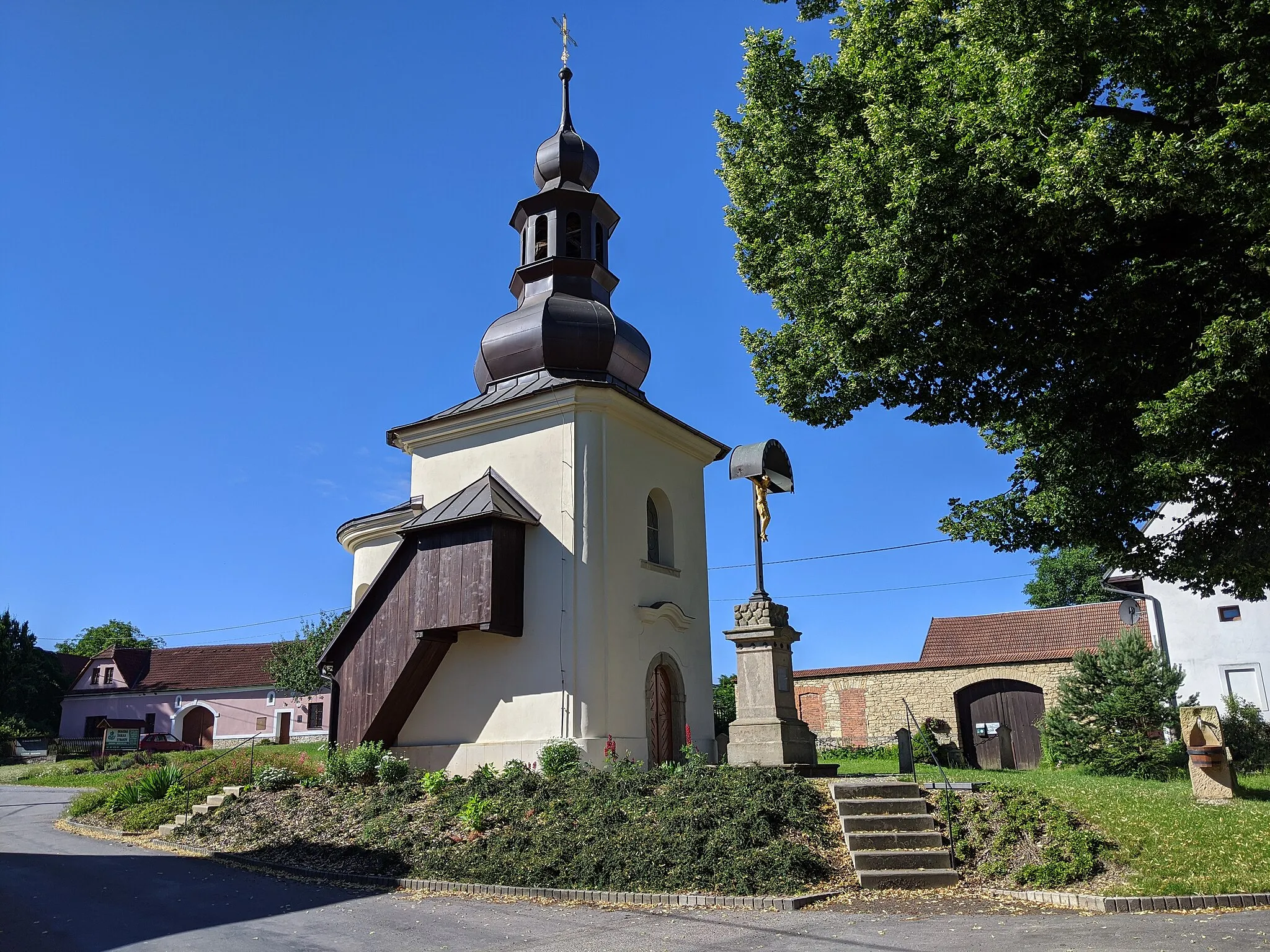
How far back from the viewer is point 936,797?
11.9m

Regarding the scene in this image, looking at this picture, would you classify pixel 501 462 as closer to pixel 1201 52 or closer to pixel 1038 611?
pixel 1201 52

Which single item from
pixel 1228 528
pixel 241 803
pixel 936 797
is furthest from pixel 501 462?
pixel 1228 528

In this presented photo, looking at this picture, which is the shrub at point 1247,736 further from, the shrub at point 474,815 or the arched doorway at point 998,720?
the shrub at point 474,815

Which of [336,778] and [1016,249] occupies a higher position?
[1016,249]

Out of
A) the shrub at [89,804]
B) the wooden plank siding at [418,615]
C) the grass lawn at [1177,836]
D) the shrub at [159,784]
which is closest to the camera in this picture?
the grass lawn at [1177,836]

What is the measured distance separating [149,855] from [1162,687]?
61.2 ft

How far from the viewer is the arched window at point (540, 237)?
21.0 metres

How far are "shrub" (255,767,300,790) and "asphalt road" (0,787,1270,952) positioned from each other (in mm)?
4666

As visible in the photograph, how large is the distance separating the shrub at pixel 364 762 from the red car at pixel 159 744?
2597 centimetres

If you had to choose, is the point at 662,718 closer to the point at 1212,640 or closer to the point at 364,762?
the point at 364,762

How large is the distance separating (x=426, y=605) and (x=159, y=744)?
29851mm

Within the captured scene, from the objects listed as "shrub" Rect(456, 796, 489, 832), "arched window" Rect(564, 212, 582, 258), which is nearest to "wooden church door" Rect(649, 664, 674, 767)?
"shrub" Rect(456, 796, 489, 832)

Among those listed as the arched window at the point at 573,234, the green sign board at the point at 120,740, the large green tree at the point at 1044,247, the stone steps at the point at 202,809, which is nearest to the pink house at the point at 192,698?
the green sign board at the point at 120,740

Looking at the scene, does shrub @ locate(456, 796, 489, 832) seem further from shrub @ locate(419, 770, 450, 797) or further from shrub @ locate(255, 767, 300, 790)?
shrub @ locate(255, 767, 300, 790)
